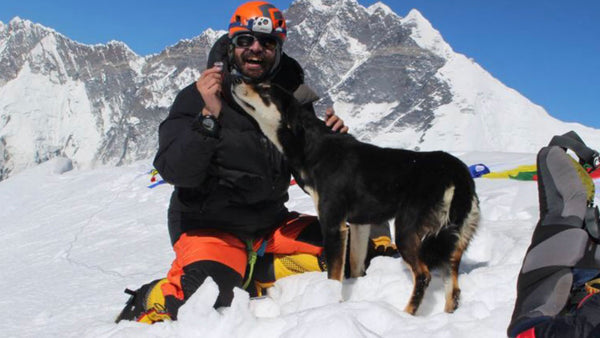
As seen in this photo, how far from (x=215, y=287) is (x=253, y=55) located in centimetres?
195

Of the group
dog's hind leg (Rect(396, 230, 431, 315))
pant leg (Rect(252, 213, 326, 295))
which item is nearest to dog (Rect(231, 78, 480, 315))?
dog's hind leg (Rect(396, 230, 431, 315))

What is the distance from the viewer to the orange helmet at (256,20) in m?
4.06

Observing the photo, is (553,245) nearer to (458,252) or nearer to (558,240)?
(558,240)

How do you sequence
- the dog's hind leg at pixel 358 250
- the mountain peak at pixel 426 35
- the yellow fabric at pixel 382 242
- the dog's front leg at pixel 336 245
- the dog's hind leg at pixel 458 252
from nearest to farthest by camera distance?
the dog's hind leg at pixel 458 252 < the dog's front leg at pixel 336 245 < the dog's hind leg at pixel 358 250 < the yellow fabric at pixel 382 242 < the mountain peak at pixel 426 35

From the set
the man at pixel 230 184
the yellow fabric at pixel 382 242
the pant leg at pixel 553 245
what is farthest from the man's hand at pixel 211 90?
the pant leg at pixel 553 245

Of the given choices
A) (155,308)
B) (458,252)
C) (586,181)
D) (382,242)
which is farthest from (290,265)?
(586,181)

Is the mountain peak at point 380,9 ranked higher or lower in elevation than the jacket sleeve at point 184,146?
higher

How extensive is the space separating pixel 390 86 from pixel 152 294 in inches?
6215

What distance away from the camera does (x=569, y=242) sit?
2703mm

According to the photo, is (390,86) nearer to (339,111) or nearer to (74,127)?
(339,111)

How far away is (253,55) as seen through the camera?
164 inches

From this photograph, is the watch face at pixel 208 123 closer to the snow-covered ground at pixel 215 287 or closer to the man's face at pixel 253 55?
the man's face at pixel 253 55

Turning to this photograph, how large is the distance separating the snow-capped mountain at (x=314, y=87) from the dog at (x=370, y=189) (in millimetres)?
128313

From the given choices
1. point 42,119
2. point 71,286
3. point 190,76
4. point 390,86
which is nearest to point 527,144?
point 390,86
